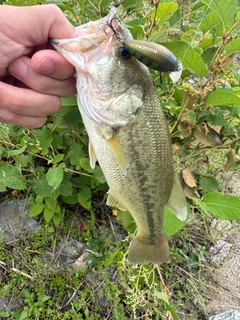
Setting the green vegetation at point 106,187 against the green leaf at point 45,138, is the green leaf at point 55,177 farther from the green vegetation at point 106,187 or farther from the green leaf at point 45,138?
the green leaf at point 45,138

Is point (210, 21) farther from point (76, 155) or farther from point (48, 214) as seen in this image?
point (48, 214)

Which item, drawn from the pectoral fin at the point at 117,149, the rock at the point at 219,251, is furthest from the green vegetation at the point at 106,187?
the pectoral fin at the point at 117,149

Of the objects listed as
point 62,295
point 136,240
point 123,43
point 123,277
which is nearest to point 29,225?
point 62,295

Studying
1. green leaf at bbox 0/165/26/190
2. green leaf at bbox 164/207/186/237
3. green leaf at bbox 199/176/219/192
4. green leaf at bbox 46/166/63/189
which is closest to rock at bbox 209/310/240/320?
green leaf at bbox 199/176/219/192

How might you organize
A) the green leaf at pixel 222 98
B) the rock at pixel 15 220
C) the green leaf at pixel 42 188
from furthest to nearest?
1. the rock at pixel 15 220
2. the green leaf at pixel 42 188
3. the green leaf at pixel 222 98

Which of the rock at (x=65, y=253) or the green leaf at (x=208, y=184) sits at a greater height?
A: the green leaf at (x=208, y=184)

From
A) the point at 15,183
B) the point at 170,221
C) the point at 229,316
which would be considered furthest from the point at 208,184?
the point at 15,183

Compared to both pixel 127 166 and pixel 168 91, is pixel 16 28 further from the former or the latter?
pixel 168 91
